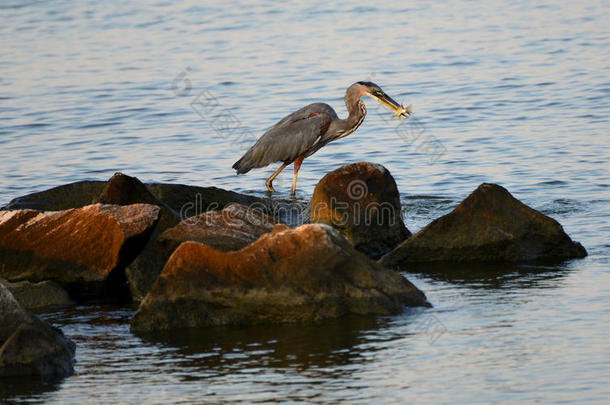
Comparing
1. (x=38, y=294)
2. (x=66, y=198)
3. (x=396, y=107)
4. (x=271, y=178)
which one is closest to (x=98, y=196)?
(x=66, y=198)

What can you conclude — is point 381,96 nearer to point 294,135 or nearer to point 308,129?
point 308,129

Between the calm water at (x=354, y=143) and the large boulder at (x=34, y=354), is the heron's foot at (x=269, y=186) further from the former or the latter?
the large boulder at (x=34, y=354)

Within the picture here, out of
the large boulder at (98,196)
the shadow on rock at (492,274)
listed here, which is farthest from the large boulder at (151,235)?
the shadow on rock at (492,274)

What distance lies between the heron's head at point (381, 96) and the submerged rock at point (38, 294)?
5418 millimetres

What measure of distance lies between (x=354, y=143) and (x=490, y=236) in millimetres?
7899

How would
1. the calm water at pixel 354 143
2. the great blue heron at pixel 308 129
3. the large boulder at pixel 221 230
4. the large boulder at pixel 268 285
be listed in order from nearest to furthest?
the calm water at pixel 354 143 < the large boulder at pixel 268 285 < the large boulder at pixel 221 230 < the great blue heron at pixel 308 129

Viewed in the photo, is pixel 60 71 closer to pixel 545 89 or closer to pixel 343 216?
pixel 545 89

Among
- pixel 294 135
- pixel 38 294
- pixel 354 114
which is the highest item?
pixel 354 114

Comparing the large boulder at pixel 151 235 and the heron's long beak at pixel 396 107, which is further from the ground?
the heron's long beak at pixel 396 107

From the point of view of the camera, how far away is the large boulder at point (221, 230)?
9035 mm

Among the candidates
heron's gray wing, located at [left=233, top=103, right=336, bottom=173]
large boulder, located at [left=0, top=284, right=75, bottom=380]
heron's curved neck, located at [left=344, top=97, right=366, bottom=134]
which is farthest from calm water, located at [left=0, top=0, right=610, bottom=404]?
heron's curved neck, located at [left=344, top=97, right=366, bottom=134]

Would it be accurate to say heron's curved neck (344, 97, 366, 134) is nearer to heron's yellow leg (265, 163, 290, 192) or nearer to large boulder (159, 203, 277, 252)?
heron's yellow leg (265, 163, 290, 192)

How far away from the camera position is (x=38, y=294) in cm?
912

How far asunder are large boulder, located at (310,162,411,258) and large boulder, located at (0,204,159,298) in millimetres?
1855
